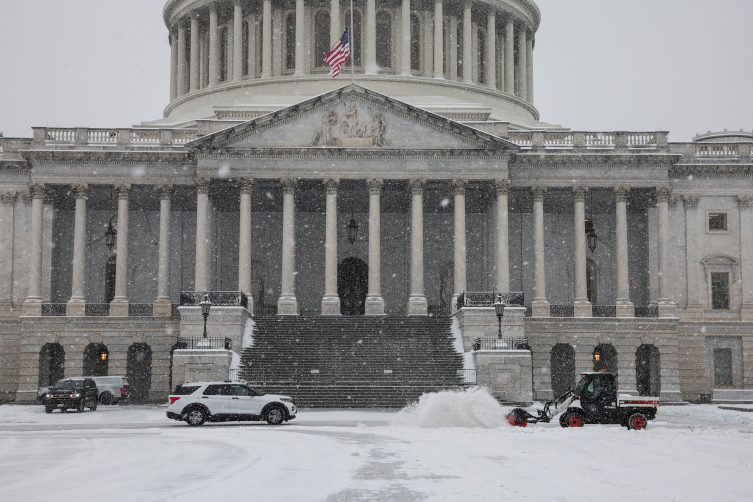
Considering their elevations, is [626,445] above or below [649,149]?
below

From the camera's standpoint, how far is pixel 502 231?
162ft

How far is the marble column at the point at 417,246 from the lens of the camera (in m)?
48.6

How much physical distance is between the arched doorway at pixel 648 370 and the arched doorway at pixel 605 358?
4.45ft

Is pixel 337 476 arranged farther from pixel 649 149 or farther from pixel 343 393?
pixel 649 149

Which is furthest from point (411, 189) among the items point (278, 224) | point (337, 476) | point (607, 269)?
point (337, 476)

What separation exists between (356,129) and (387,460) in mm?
32886

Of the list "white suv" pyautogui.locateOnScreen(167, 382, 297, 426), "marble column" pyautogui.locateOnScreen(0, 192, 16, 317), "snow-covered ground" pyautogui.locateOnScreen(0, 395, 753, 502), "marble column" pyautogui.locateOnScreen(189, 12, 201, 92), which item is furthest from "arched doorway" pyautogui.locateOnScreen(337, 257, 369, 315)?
"snow-covered ground" pyautogui.locateOnScreen(0, 395, 753, 502)

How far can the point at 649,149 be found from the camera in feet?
169

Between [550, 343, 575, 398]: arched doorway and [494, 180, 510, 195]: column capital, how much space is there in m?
9.57

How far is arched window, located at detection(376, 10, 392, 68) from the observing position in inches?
2522

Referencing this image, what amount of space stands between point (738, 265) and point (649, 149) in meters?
8.75

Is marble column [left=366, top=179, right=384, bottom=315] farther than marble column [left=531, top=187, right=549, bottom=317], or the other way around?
marble column [left=531, top=187, right=549, bottom=317]

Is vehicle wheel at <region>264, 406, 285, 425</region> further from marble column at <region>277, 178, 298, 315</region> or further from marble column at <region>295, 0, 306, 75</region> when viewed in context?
marble column at <region>295, 0, 306, 75</region>

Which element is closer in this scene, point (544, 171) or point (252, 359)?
point (252, 359)
